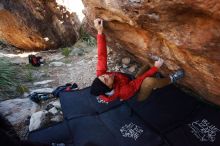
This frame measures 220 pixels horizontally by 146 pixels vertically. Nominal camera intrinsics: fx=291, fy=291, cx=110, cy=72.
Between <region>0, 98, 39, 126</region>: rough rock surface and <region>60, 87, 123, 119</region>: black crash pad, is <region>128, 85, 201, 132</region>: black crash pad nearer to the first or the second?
<region>60, 87, 123, 119</region>: black crash pad

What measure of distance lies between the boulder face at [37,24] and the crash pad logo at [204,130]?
524 centimetres

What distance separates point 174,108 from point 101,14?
→ 5.98 ft

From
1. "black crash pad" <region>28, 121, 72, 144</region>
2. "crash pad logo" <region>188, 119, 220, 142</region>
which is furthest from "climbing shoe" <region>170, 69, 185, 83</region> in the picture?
"black crash pad" <region>28, 121, 72, 144</region>

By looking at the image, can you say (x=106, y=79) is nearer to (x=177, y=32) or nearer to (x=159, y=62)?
(x=159, y=62)

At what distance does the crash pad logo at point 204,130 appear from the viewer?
3.92 meters

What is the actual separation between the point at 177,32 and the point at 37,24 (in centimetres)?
588

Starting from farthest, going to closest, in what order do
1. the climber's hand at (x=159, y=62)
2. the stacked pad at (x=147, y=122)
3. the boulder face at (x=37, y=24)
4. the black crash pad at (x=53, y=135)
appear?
the boulder face at (x=37, y=24) → the black crash pad at (x=53, y=135) → the climber's hand at (x=159, y=62) → the stacked pad at (x=147, y=122)

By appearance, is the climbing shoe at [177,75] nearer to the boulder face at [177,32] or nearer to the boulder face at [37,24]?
the boulder face at [177,32]

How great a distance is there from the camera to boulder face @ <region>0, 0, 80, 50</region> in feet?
26.5

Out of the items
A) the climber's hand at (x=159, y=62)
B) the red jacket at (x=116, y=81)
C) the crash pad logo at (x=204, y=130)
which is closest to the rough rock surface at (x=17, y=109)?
the red jacket at (x=116, y=81)

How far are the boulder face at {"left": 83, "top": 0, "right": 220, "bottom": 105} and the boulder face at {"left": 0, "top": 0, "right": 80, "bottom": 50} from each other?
378cm

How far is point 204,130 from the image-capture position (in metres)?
4.02

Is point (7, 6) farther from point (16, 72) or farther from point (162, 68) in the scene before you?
point (162, 68)

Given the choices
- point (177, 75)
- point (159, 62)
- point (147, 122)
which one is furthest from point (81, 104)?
point (177, 75)
